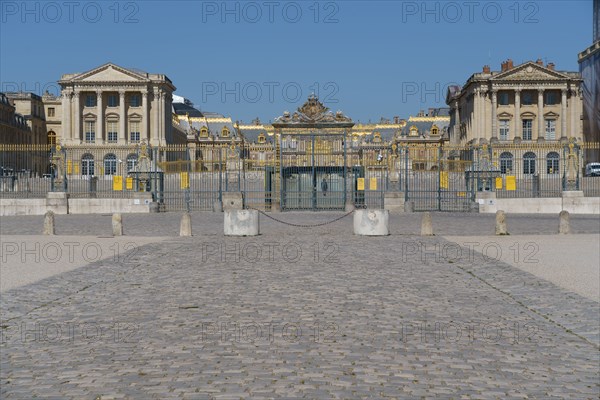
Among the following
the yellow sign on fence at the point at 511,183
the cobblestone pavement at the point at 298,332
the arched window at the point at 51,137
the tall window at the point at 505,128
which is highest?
the arched window at the point at 51,137

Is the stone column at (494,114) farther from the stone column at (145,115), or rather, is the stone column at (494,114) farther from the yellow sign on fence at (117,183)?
the yellow sign on fence at (117,183)

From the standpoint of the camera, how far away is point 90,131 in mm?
98438

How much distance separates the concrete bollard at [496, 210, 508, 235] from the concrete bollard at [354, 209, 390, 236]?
116 inches

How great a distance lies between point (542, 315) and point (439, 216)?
71.8 ft

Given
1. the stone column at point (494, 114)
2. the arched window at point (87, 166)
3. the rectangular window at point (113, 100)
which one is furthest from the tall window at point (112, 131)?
the stone column at point (494, 114)

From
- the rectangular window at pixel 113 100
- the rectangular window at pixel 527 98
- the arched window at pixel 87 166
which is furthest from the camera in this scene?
the rectangular window at pixel 113 100

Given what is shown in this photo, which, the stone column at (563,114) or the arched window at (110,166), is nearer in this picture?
the arched window at (110,166)

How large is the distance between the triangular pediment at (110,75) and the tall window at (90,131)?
17.6ft

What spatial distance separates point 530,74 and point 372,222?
75.7 m

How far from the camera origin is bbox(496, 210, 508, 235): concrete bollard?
21.0 metres

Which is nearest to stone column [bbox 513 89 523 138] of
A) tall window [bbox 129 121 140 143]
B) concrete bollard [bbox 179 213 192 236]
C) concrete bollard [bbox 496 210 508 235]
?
tall window [bbox 129 121 140 143]

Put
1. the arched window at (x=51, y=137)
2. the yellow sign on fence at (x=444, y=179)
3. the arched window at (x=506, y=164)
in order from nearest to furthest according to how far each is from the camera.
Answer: the yellow sign on fence at (x=444, y=179)
the arched window at (x=506, y=164)
the arched window at (x=51, y=137)

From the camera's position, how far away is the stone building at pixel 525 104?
9069 centimetres

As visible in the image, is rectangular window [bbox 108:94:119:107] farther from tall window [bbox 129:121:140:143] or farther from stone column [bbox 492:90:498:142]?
stone column [bbox 492:90:498:142]
